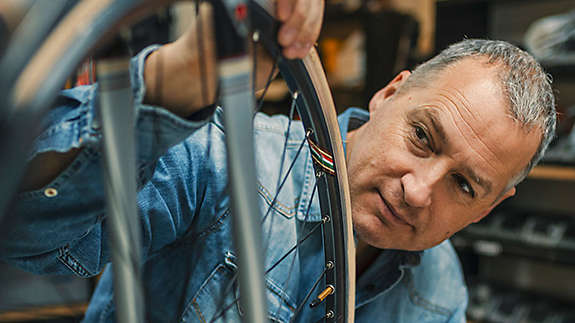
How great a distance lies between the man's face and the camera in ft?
2.17

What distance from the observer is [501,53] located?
0.69 meters

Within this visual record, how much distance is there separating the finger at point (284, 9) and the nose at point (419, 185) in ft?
1.18

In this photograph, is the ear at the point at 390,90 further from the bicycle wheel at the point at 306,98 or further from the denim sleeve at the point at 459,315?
the denim sleeve at the point at 459,315

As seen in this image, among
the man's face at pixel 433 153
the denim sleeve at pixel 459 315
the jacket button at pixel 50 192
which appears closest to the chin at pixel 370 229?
the man's face at pixel 433 153

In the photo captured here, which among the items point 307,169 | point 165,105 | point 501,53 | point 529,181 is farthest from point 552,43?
point 165,105

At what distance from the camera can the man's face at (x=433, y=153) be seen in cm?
66

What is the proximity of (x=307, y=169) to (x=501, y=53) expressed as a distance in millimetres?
309

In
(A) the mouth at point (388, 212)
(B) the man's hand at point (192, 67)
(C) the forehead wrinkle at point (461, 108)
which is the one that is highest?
(B) the man's hand at point (192, 67)

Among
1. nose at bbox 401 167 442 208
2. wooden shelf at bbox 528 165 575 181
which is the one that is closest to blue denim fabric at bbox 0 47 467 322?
nose at bbox 401 167 442 208

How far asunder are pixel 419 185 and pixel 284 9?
378mm

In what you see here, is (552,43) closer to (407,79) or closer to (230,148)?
(407,79)

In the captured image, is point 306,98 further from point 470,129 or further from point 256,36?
point 470,129

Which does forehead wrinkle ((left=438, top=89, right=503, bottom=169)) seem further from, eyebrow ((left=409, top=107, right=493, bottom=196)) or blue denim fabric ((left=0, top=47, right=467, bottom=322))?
blue denim fabric ((left=0, top=47, right=467, bottom=322))

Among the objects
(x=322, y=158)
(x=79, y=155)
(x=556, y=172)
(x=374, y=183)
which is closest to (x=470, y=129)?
(x=374, y=183)
